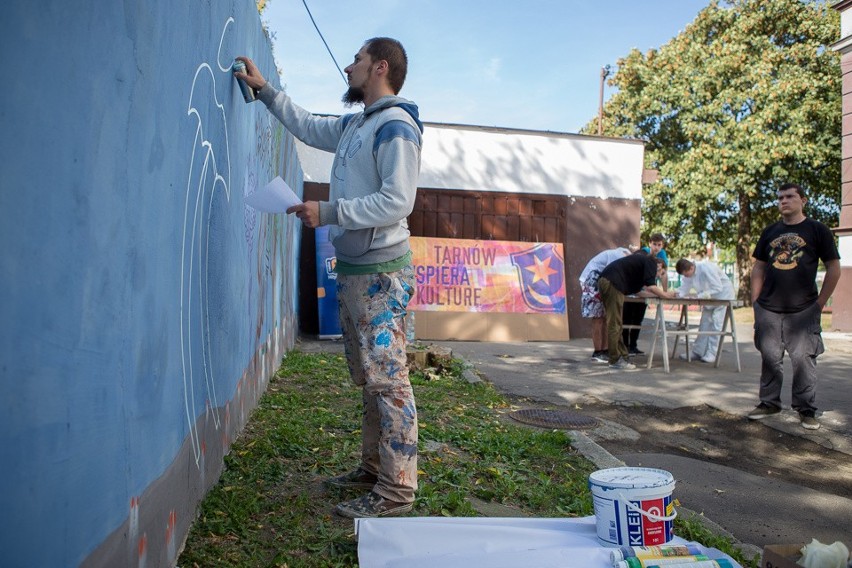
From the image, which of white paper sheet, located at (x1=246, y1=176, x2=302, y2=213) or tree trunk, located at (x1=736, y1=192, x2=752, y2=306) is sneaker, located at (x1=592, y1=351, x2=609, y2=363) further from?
tree trunk, located at (x1=736, y1=192, x2=752, y2=306)

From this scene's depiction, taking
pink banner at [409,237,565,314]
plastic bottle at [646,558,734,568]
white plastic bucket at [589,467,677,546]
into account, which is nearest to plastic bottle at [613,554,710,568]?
plastic bottle at [646,558,734,568]

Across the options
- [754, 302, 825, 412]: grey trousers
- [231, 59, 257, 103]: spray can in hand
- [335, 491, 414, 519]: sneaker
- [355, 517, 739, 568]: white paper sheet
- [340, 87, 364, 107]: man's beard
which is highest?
[231, 59, 257, 103]: spray can in hand

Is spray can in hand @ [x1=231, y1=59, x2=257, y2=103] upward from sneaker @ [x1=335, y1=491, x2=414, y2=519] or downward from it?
upward

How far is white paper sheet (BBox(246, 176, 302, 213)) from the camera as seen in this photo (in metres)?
2.97

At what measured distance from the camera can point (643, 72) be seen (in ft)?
79.4

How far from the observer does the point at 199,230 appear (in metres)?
2.75

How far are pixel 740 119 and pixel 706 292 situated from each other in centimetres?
1366

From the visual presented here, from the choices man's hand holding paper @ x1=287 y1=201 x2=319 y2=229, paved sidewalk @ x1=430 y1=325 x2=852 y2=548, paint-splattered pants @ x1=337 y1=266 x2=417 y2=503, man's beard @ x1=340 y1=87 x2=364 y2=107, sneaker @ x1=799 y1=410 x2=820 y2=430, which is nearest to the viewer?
man's hand holding paper @ x1=287 y1=201 x2=319 y2=229

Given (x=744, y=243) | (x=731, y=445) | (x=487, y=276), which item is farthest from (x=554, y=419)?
(x=744, y=243)

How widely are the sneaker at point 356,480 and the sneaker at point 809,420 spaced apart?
403 cm

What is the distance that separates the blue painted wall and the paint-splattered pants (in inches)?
25.2

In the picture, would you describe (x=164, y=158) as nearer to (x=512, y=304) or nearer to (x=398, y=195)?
(x=398, y=195)

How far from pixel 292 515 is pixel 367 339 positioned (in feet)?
2.54

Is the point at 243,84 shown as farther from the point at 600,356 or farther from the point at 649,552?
the point at 600,356
